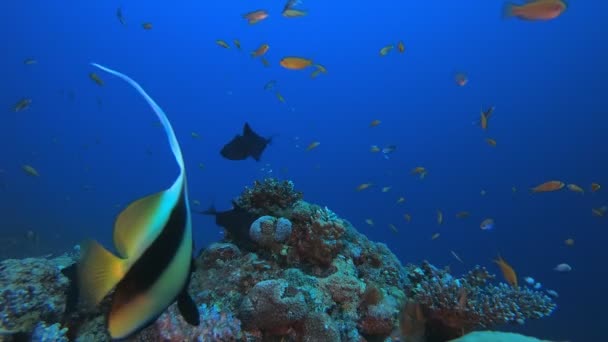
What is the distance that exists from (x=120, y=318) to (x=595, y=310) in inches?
1704

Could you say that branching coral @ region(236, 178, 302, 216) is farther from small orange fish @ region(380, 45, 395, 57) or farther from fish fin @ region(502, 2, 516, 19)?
small orange fish @ region(380, 45, 395, 57)

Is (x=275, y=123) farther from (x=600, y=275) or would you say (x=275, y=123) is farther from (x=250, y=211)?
(x=250, y=211)

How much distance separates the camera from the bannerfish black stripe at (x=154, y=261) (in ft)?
2.81

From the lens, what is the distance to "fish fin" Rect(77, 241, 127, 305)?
81 cm

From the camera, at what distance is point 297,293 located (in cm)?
365

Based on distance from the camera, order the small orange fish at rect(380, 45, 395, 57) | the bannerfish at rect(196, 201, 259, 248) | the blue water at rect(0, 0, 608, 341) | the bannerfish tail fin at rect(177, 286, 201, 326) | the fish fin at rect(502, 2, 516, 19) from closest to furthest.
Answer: the bannerfish tail fin at rect(177, 286, 201, 326)
the bannerfish at rect(196, 201, 259, 248)
the fish fin at rect(502, 2, 516, 19)
the small orange fish at rect(380, 45, 395, 57)
the blue water at rect(0, 0, 608, 341)

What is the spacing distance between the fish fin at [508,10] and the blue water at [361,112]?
4815cm

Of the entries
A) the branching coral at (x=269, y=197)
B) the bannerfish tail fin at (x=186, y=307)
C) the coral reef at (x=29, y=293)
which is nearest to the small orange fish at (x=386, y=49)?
the branching coral at (x=269, y=197)

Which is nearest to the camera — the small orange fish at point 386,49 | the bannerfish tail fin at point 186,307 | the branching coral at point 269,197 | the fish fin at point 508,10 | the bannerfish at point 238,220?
the bannerfish tail fin at point 186,307

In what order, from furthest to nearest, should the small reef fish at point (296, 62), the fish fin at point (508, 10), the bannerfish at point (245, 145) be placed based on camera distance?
1. the small reef fish at point (296, 62)
2. the bannerfish at point (245, 145)
3. the fish fin at point (508, 10)

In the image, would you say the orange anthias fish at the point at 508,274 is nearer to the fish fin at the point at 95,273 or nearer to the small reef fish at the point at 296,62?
the small reef fish at the point at 296,62

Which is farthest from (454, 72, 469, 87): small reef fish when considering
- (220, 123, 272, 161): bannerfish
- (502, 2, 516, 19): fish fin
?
(220, 123, 272, 161): bannerfish

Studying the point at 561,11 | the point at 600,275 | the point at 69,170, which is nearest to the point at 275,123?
the point at 69,170

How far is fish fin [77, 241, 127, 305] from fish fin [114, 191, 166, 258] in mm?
39
